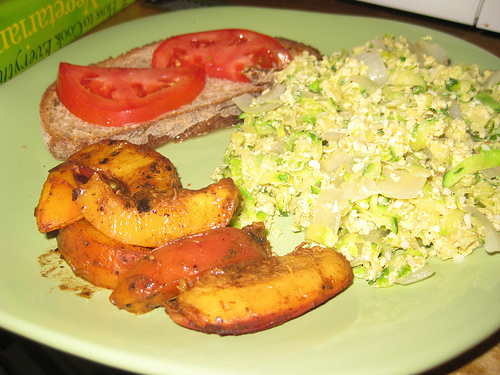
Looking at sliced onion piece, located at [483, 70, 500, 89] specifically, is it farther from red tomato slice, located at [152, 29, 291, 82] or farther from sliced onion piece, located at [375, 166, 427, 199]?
red tomato slice, located at [152, 29, 291, 82]

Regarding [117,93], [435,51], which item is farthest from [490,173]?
[117,93]

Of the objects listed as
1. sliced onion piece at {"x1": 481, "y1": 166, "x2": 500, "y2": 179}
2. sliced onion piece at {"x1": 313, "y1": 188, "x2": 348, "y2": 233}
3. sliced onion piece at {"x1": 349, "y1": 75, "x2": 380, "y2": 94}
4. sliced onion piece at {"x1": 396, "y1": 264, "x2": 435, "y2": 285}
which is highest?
sliced onion piece at {"x1": 349, "y1": 75, "x2": 380, "y2": 94}

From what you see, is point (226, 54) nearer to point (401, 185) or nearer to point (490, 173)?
point (401, 185)

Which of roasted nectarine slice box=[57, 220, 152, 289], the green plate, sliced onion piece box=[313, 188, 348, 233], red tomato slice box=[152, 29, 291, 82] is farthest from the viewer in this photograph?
red tomato slice box=[152, 29, 291, 82]

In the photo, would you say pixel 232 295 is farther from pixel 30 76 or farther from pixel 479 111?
pixel 30 76

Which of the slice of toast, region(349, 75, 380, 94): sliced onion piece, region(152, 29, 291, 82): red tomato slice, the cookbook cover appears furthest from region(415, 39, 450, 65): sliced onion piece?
the cookbook cover

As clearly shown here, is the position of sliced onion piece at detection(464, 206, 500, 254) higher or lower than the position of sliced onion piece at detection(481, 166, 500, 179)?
lower

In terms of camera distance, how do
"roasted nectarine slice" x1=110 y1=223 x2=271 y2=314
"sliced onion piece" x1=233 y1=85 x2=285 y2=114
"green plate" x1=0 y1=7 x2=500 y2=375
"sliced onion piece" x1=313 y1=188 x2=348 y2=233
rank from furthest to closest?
"sliced onion piece" x1=233 y1=85 x2=285 y2=114 < "sliced onion piece" x1=313 y1=188 x2=348 y2=233 < "roasted nectarine slice" x1=110 y1=223 x2=271 y2=314 < "green plate" x1=0 y1=7 x2=500 y2=375
